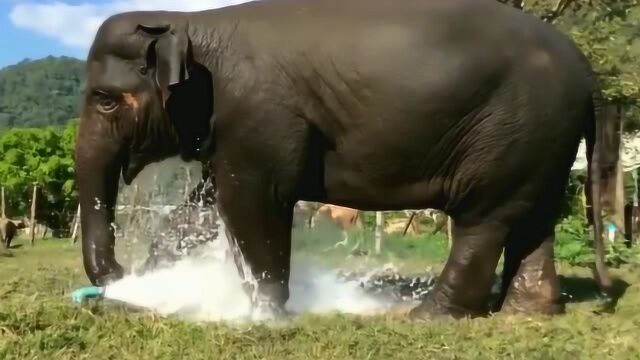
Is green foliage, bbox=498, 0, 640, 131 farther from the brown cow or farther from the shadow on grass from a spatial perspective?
the shadow on grass

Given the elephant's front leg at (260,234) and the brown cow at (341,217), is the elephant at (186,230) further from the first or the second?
the brown cow at (341,217)

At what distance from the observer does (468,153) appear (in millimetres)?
5637

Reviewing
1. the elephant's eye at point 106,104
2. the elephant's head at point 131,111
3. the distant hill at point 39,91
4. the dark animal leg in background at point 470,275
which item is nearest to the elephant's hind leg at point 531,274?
the dark animal leg in background at point 470,275

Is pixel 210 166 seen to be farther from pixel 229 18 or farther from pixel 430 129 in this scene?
pixel 430 129

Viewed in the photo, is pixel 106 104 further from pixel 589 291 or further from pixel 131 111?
pixel 589 291

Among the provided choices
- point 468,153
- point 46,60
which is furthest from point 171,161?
point 46,60

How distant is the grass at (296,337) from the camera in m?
4.01

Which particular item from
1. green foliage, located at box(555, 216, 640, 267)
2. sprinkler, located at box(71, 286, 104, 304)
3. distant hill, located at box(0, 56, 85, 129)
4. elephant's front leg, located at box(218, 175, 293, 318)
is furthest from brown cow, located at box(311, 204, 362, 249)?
distant hill, located at box(0, 56, 85, 129)

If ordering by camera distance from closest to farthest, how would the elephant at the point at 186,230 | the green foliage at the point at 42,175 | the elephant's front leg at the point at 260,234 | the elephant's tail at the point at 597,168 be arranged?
the elephant's front leg at the point at 260,234
the elephant's tail at the point at 597,168
the elephant at the point at 186,230
the green foliage at the point at 42,175

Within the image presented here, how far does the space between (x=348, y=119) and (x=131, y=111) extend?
1.38 meters

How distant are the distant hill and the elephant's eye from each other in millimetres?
100837

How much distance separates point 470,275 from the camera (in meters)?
5.63

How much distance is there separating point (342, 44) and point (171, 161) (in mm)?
1590

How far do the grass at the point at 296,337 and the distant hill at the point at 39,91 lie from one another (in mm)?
102262
